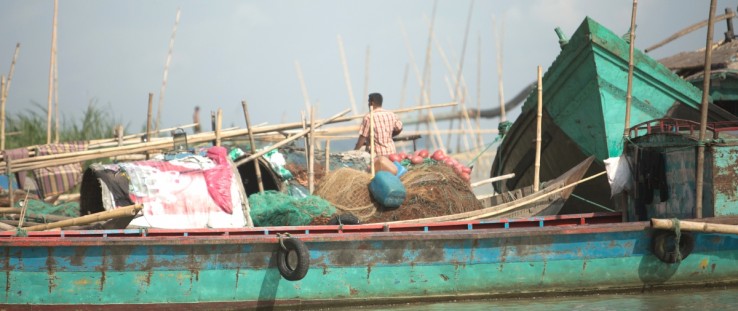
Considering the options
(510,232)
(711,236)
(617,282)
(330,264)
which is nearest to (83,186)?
(330,264)

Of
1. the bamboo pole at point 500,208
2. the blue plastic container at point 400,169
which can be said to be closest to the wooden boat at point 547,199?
the bamboo pole at point 500,208

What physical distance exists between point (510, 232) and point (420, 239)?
0.76 metres

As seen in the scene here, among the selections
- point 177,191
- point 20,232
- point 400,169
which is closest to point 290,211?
point 177,191

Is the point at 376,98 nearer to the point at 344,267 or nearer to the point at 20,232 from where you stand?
the point at 344,267

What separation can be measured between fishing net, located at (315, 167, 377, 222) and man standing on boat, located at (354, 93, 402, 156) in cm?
108

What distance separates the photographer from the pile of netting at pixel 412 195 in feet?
31.7

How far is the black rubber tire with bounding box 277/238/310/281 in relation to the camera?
788 cm

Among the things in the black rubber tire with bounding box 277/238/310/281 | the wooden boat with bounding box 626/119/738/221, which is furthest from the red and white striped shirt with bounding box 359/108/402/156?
the black rubber tire with bounding box 277/238/310/281

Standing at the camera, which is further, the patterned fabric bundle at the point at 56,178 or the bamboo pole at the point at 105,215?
the patterned fabric bundle at the point at 56,178

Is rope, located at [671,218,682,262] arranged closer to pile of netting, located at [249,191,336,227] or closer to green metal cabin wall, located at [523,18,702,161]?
green metal cabin wall, located at [523,18,702,161]

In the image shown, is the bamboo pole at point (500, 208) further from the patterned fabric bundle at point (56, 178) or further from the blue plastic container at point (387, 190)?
the patterned fabric bundle at point (56, 178)

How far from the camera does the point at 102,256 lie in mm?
7871

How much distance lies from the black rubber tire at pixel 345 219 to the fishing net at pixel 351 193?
0.14 meters

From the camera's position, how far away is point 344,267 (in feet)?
27.0
